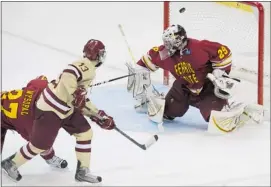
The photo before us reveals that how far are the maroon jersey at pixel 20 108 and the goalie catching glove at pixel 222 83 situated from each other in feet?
2.31

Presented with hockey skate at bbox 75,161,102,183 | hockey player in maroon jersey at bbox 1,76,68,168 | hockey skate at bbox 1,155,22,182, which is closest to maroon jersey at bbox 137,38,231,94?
hockey player in maroon jersey at bbox 1,76,68,168

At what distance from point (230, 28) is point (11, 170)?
159 cm

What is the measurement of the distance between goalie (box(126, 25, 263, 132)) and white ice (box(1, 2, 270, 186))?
6 cm

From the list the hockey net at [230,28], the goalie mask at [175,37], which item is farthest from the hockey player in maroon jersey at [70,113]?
the hockey net at [230,28]

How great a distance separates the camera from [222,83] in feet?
9.30

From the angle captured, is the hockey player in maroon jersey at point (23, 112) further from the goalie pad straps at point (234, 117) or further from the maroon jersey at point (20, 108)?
the goalie pad straps at point (234, 117)

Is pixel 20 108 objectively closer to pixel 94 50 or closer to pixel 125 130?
pixel 94 50

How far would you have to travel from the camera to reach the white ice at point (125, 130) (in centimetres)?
244

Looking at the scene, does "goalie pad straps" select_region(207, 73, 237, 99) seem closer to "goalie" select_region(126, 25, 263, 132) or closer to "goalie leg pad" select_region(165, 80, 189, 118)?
"goalie" select_region(126, 25, 263, 132)

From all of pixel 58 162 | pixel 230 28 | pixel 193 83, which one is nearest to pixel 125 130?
pixel 193 83

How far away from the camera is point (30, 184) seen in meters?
2.36

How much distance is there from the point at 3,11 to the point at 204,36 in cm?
159

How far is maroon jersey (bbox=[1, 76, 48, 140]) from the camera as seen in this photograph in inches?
94.1

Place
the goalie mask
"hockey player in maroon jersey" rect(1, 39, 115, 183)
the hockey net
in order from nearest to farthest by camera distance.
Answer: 1. "hockey player in maroon jersey" rect(1, 39, 115, 183)
2. the goalie mask
3. the hockey net
